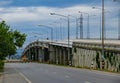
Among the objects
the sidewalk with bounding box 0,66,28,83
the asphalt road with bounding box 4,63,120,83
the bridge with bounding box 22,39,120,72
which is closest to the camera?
the asphalt road with bounding box 4,63,120,83

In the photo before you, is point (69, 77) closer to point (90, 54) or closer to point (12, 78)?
point (12, 78)

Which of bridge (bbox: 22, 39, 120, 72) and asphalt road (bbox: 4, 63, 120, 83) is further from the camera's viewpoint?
bridge (bbox: 22, 39, 120, 72)

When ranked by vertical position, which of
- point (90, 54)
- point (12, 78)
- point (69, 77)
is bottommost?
point (90, 54)

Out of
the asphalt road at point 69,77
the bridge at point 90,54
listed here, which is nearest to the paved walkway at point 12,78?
the asphalt road at point 69,77

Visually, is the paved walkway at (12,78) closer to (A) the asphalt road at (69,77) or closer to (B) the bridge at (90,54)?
(A) the asphalt road at (69,77)

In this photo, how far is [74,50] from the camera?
9481 cm

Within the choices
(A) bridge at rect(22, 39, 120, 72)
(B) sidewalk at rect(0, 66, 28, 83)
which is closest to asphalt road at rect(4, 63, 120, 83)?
(B) sidewalk at rect(0, 66, 28, 83)

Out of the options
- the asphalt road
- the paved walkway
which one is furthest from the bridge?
the paved walkway

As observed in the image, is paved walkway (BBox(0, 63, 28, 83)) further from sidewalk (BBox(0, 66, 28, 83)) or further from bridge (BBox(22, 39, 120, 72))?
bridge (BBox(22, 39, 120, 72))

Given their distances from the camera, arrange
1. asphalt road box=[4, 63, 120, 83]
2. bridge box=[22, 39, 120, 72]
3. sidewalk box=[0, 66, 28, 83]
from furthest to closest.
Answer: bridge box=[22, 39, 120, 72]
sidewalk box=[0, 66, 28, 83]
asphalt road box=[4, 63, 120, 83]

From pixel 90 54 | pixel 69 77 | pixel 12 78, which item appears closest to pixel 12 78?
pixel 12 78

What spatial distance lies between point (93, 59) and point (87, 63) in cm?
526

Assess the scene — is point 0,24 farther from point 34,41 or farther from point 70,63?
point 34,41

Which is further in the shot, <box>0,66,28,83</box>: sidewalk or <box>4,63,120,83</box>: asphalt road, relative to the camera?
<box>0,66,28,83</box>: sidewalk
